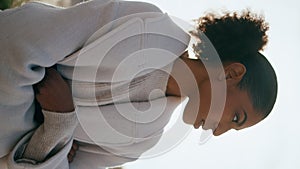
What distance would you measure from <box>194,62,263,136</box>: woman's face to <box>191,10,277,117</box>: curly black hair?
0.01 meters

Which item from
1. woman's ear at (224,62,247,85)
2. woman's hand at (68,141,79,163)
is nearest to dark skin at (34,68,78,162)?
woman's hand at (68,141,79,163)

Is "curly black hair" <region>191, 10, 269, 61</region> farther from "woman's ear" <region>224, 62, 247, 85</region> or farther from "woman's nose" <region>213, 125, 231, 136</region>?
"woman's nose" <region>213, 125, 231, 136</region>

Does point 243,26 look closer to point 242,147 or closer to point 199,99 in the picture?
point 199,99

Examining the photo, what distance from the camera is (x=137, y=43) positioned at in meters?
0.65

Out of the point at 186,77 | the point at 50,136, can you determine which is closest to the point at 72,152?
the point at 50,136

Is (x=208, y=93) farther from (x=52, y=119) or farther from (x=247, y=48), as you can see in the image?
(x=52, y=119)

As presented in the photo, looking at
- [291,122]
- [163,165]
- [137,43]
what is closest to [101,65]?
[137,43]

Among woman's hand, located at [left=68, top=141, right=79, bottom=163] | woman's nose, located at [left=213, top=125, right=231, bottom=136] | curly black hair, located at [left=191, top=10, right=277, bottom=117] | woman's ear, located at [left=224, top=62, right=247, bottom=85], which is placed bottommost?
woman's hand, located at [left=68, top=141, right=79, bottom=163]

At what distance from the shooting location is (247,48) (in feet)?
2.40

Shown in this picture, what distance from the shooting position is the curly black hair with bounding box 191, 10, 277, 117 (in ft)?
2.38

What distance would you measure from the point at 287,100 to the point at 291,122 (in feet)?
0.34

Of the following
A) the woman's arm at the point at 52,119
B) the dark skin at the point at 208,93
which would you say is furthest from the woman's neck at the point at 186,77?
the woman's arm at the point at 52,119

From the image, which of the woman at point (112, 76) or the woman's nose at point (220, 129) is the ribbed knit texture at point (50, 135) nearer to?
the woman at point (112, 76)

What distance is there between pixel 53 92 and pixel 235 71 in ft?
1.01
